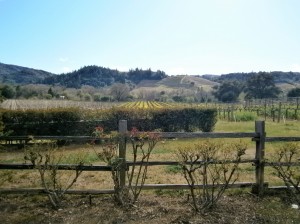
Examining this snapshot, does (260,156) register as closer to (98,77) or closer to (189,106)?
(189,106)

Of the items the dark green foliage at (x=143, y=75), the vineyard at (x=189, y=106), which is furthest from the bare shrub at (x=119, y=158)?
the dark green foliage at (x=143, y=75)

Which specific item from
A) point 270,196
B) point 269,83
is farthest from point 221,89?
point 270,196

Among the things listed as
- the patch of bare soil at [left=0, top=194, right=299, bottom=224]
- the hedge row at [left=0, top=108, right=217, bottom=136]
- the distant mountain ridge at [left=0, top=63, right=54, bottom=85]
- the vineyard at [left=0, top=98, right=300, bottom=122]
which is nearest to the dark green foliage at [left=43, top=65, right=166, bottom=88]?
the distant mountain ridge at [left=0, top=63, right=54, bottom=85]

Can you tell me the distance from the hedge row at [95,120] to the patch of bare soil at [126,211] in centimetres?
1081

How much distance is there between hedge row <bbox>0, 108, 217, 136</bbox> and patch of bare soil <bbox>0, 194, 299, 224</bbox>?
10807 mm

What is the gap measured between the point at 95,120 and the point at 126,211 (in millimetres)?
12990

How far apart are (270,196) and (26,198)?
5.06 meters

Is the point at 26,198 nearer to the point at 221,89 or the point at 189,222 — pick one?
the point at 189,222

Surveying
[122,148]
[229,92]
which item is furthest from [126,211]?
[229,92]

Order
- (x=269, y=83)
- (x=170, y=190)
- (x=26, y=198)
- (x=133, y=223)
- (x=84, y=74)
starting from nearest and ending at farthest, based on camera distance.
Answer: (x=133, y=223)
(x=26, y=198)
(x=170, y=190)
(x=269, y=83)
(x=84, y=74)

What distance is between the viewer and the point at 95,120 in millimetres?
18750

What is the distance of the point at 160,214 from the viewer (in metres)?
5.99

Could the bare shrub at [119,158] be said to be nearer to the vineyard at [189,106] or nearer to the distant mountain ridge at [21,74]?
the vineyard at [189,106]

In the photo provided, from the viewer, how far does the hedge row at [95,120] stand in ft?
56.1
